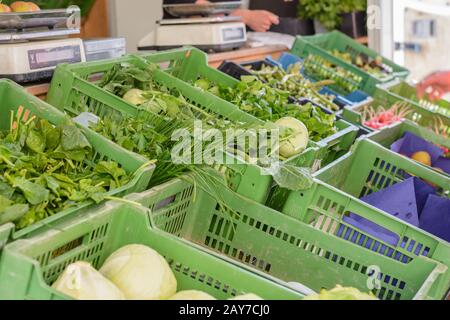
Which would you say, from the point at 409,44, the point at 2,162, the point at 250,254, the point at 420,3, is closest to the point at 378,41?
the point at 420,3

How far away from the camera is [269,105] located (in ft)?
10.4

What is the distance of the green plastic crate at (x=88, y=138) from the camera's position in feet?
5.71

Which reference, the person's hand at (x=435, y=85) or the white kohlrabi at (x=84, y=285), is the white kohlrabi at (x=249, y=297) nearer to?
the white kohlrabi at (x=84, y=285)

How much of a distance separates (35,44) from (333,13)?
386cm

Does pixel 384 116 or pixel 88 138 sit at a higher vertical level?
pixel 88 138

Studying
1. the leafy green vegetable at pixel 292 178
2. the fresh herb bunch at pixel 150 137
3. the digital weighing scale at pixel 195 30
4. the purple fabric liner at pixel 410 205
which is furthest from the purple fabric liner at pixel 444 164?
the fresh herb bunch at pixel 150 137

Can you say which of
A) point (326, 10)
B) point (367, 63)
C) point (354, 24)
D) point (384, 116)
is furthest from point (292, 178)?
point (354, 24)

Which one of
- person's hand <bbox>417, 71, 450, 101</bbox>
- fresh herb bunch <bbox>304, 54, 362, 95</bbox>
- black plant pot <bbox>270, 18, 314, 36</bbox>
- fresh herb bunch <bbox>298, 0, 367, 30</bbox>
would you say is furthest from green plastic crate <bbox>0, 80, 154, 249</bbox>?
fresh herb bunch <bbox>298, 0, 367, 30</bbox>

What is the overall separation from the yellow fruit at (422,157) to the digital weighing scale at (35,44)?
171 cm

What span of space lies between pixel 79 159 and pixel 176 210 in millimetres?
341

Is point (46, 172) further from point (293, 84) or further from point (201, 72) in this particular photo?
point (293, 84)

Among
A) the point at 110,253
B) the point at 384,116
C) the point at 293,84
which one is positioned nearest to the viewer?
the point at 110,253

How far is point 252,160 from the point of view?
2.38 meters

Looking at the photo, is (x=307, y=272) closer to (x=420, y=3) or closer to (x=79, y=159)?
(x=79, y=159)
